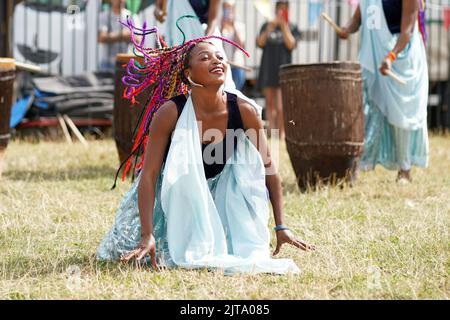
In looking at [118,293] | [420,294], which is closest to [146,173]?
[118,293]

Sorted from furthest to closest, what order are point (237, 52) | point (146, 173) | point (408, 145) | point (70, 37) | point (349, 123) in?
point (70, 37) < point (237, 52) < point (408, 145) < point (349, 123) < point (146, 173)

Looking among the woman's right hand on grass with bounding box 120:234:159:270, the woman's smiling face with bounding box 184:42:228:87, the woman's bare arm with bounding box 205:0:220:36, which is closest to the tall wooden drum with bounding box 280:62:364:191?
the woman's bare arm with bounding box 205:0:220:36

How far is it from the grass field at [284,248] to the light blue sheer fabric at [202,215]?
13 centimetres

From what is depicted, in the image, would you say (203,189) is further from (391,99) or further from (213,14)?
(391,99)

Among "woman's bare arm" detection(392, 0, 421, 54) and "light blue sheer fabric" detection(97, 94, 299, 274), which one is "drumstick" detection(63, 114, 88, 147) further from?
"light blue sheer fabric" detection(97, 94, 299, 274)

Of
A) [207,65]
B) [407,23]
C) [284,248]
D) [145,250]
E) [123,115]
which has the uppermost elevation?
[407,23]

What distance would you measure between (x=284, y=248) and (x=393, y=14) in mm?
2985

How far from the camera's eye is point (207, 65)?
425 cm

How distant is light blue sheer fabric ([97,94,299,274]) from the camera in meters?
4.14

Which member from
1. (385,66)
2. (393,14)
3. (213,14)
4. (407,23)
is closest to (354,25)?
(393,14)

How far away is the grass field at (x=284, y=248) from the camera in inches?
146
